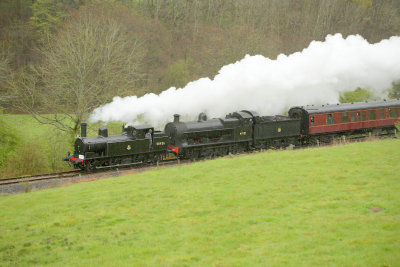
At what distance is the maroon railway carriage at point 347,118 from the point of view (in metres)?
26.3

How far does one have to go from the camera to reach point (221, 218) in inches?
467

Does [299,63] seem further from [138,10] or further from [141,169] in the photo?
[138,10]

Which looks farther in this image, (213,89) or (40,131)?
(40,131)

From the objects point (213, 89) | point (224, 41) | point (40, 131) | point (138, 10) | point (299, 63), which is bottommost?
point (40, 131)

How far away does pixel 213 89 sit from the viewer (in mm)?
25266

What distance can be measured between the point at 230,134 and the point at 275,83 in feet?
23.0

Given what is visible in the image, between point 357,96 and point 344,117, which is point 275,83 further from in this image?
point 357,96

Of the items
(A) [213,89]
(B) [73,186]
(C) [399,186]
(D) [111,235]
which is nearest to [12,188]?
(B) [73,186]

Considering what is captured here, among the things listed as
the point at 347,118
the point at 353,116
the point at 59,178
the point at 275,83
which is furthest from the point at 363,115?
the point at 59,178

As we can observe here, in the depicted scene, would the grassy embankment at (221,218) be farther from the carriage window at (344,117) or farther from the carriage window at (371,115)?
the carriage window at (371,115)

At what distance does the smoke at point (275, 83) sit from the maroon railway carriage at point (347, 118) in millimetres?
3167

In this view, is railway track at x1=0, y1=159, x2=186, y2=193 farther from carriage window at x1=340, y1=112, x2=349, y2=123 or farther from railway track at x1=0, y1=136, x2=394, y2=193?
carriage window at x1=340, y1=112, x2=349, y2=123

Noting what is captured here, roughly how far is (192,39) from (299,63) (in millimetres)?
30643

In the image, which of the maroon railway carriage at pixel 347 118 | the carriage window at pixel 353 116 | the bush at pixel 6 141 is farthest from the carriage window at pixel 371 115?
the bush at pixel 6 141
